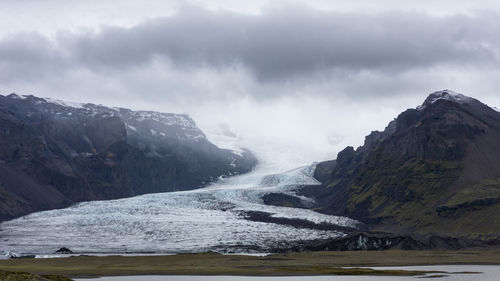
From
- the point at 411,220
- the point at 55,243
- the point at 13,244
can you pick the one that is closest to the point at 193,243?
the point at 55,243

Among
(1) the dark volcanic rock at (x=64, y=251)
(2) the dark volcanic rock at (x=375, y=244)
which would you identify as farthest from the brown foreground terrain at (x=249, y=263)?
(1) the dark volcanic rock at (x=64, y=251)

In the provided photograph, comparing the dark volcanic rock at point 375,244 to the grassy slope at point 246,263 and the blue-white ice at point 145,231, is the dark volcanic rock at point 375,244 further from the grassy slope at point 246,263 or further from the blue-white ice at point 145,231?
the blue-white ice at point 145,231

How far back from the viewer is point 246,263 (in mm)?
103125

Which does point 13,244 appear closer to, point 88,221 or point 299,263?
point 88,221

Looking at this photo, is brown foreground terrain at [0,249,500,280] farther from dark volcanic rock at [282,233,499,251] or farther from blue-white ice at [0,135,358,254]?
blue-white ice at [0,135,358,254]

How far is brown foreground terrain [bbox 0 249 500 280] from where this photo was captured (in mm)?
89562

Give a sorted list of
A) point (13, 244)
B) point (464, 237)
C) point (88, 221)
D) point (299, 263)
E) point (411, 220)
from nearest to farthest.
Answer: point (299, 263) → point (13, 244) → point (464, 237) → point (88, 221) → point (411, 220)

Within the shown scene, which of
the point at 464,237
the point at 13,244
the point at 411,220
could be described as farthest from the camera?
the point at 411,220

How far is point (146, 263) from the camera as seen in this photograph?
105062 millimetres

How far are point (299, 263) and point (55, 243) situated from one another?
62450 millimetres

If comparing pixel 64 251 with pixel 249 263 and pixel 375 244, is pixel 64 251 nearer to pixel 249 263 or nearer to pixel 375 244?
pixel 249 263

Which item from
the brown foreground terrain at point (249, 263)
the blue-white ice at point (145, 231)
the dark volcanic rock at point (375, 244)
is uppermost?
the blue-white ice at point (145, 231)

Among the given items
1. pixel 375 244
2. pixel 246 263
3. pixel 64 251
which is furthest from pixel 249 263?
pixel 64 251

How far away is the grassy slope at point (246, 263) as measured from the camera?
90.1 m
